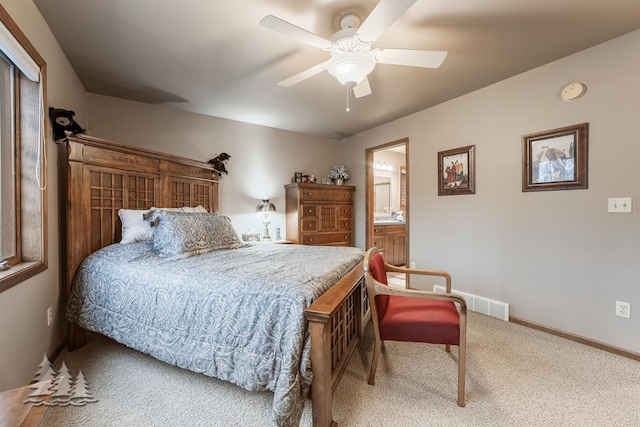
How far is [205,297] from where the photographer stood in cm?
154

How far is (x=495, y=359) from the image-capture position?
2.05m

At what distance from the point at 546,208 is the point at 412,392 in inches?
83.8

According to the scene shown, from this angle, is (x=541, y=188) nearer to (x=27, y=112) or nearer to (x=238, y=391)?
(x=238, y=391)

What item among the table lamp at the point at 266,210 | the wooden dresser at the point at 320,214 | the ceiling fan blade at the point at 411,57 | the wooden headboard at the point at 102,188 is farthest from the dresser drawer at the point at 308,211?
the ceiling fan blade at the point at 411,57

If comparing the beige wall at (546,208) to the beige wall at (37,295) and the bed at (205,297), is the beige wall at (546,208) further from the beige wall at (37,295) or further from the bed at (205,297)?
the beige wall at (37,295)

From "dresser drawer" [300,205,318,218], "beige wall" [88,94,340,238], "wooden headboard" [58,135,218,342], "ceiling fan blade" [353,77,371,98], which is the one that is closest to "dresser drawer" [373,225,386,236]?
"dresser drawer" [300,205,318,218]

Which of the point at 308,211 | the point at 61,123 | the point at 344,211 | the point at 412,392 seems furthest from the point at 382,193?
the point at 61,123

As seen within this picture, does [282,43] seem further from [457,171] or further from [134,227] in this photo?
[457,171]

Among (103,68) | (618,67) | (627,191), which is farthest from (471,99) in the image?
(103,68)

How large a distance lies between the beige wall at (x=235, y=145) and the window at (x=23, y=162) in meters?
1.36

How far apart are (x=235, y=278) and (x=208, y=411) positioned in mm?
764

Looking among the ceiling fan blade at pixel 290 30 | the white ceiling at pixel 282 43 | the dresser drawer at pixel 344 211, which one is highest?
the white ceiling at pixel 282 43

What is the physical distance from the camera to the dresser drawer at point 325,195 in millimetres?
4219

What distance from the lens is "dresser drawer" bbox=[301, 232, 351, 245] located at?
14.0 ft
